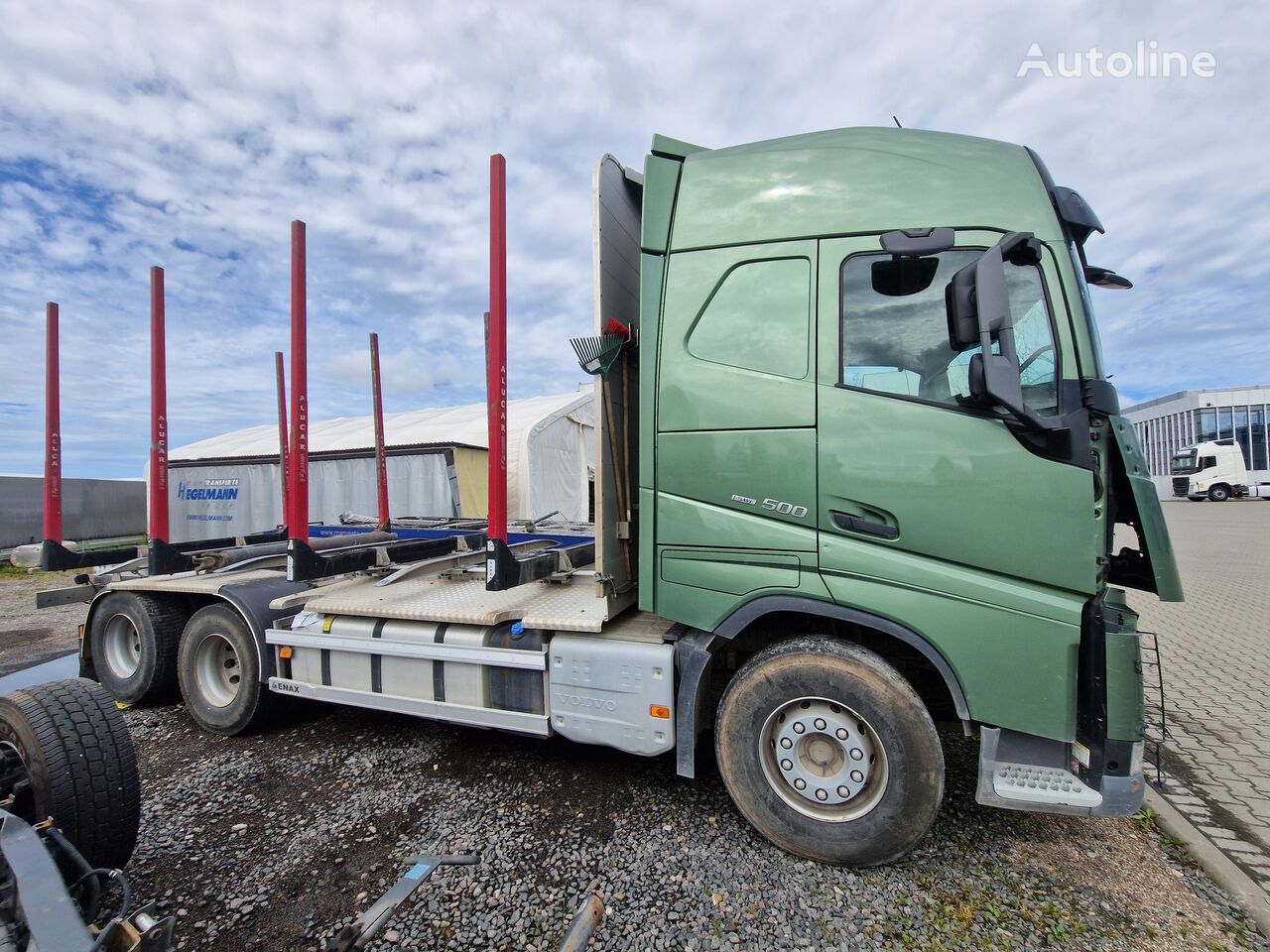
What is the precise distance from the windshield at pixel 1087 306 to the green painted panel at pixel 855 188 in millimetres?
153

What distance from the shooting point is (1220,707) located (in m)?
4.32

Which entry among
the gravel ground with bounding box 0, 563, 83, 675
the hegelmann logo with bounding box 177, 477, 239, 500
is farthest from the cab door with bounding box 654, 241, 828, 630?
the hegelmann logo with bounding box 177, 477, 239, 500

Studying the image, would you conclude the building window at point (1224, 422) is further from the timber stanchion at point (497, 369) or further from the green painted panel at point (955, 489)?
the timber stanchion at point (497, 369)

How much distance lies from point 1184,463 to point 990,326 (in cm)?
4054

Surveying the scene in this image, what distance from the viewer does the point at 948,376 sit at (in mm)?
2498

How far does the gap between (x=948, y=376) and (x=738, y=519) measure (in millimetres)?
1100

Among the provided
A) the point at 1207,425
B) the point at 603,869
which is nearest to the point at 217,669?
the point at 603,869

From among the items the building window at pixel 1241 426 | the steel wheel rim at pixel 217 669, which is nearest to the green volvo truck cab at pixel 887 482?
the steel wheel rim at pixel 217 669

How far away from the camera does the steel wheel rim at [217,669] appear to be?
418cm

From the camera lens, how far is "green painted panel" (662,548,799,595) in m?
2.65

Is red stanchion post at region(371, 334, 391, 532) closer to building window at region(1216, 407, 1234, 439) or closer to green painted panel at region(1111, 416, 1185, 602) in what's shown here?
green painted panel at region(1111, 416, 1185, 602)

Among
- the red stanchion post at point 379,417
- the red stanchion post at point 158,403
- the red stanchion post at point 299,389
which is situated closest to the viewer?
the red stanchion post at point 299,389

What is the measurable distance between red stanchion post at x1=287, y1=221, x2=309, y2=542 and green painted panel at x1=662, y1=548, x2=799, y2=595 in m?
2.23

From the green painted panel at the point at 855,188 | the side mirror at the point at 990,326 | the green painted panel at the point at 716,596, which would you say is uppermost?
the green painted panel at the point at 855,188
